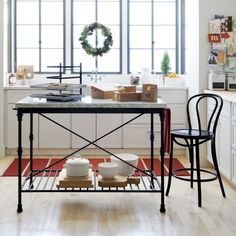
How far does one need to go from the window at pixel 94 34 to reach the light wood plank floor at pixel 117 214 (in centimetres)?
263

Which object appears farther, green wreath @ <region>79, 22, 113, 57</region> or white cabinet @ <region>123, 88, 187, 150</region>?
green wreath @ <region>79, 22, 113, 57</region>

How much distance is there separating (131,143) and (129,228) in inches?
109

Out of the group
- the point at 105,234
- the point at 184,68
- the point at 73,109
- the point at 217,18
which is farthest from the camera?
the point at 184,68

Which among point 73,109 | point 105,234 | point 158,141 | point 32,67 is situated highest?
point 32,67

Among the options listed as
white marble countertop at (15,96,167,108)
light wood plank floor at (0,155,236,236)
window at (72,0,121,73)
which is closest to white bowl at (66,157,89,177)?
light wood plank floor at (0,155,236,236)

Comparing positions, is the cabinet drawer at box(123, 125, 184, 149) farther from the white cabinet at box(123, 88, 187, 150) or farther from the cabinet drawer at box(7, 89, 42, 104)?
the cabinet drawer at box(7, 89, 42, 104)

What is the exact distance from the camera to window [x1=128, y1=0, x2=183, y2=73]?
6.78m

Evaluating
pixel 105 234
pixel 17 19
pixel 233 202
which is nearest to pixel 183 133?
pixel 233 202

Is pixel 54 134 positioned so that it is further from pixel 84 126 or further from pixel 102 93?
pixel 102 93

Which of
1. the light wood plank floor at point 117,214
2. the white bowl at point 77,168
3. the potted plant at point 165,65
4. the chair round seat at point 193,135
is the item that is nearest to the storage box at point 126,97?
the chair round seat at point 193,135

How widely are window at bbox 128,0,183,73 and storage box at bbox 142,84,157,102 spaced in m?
2.98

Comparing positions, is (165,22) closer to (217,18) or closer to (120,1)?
(120,1)

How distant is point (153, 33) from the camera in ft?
22.4

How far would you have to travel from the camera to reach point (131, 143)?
618 centimetres
